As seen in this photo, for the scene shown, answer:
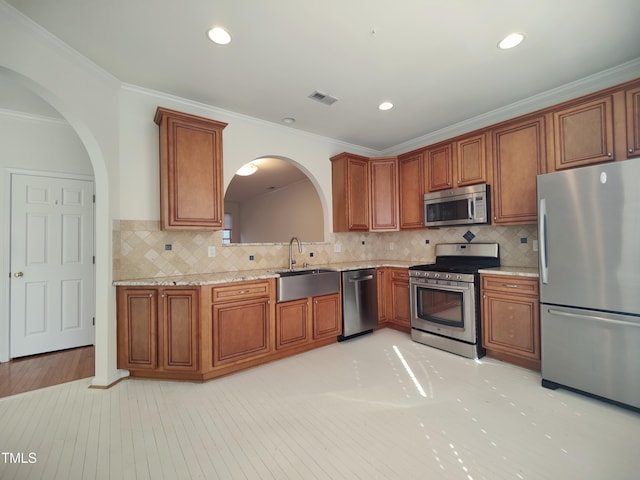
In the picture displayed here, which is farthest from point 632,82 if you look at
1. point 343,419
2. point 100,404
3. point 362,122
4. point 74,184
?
point 74,184

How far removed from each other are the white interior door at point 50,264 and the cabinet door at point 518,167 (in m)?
4.80

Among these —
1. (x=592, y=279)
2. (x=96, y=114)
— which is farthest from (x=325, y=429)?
(x=96, y=114)

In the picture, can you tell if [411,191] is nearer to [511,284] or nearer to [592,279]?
[511,284]

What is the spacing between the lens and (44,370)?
2840 mm

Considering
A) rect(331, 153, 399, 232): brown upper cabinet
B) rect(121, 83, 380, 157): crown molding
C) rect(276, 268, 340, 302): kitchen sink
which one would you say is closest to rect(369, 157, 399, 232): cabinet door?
rect(331, 153, 399, 232): brown upper cabinet

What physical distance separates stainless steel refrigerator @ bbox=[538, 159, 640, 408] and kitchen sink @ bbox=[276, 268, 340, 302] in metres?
2.02

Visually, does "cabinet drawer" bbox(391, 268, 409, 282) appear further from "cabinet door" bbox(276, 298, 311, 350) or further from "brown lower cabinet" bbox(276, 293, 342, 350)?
"cabinet door" bbox(276, 298, 311, 350)

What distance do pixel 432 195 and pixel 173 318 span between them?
328cm

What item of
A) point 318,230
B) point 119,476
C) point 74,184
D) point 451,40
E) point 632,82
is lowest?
point 119,476

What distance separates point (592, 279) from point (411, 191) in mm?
2251

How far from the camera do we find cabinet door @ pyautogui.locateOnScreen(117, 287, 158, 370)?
2.56 meters

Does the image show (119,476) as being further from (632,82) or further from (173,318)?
(632,82)

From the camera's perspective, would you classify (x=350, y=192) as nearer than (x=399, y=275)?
No

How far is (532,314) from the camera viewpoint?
2.61 meters
